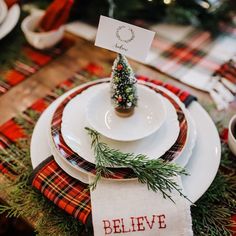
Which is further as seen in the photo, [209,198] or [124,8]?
[124,8]

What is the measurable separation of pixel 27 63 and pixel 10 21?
0.13 m

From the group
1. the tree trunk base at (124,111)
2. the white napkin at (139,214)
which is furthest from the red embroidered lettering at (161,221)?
the tree trunk base at (124,111)

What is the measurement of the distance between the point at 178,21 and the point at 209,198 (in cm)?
70

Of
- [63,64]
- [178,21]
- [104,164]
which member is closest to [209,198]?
[104,164]

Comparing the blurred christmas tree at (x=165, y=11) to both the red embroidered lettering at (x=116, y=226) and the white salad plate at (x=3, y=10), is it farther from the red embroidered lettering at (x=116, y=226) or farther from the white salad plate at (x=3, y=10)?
the red embroidered lettering at (x=116, y=226)

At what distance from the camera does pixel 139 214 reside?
0.61 m

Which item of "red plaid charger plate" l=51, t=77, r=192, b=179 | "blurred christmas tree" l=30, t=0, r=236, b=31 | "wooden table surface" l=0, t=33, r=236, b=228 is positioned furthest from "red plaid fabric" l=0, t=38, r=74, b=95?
"red plaid charger plate" l=51, t=77, r=192, b=179

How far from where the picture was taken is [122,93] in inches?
27.3

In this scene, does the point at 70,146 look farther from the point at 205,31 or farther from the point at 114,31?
the point at 205,31

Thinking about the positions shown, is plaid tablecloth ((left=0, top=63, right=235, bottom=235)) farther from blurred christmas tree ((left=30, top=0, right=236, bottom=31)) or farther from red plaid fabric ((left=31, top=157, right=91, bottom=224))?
blurred christmas tree ((left=30, top=0, right=236, bottom=31))

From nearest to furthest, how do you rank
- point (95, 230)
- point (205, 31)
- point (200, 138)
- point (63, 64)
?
point (95, 230), point (200, 138), point (63, 64), point (205, 31)

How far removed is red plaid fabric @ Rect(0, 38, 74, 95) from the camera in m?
0.99

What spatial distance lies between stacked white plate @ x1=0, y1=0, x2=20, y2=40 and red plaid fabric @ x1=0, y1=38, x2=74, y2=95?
3.4 inches

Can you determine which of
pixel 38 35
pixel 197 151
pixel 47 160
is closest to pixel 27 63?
pixel 38 35
